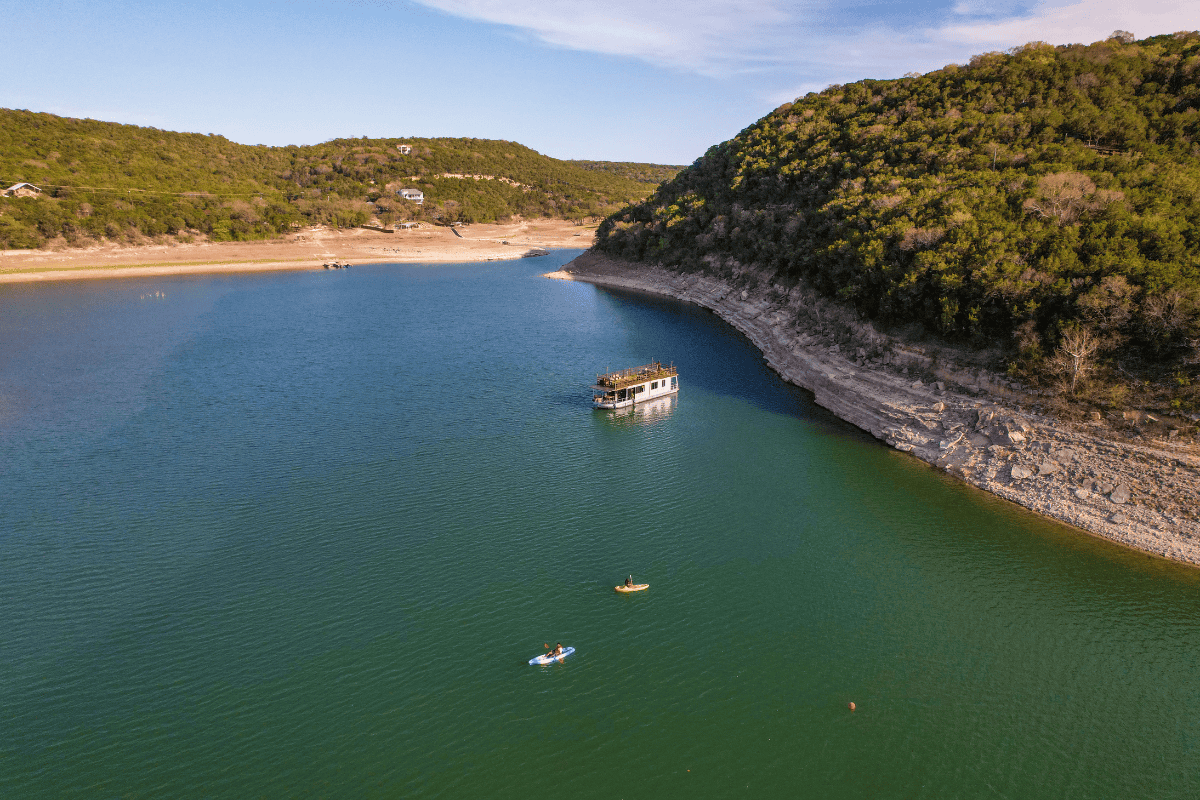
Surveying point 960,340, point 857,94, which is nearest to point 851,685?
point 960,340

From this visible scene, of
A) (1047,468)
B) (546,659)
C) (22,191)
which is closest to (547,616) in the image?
(546,659)

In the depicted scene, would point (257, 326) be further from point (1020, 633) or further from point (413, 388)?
point (1020, 633)

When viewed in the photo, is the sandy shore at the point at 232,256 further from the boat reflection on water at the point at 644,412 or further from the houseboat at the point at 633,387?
the boat reflection on water at the point at 644,412

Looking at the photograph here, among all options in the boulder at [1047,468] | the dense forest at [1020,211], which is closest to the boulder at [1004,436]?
the boulder at [1047,468]

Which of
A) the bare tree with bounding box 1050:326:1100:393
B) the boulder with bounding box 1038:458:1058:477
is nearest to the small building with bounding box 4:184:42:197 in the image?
the bare tree with bounding box 1050:326:1100:393

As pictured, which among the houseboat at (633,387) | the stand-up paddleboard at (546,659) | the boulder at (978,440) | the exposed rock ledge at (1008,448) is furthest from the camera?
the houseboat at (633,387)

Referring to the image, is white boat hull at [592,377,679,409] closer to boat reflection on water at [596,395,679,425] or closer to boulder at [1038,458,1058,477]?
boat reflection on water at [596,395,679,425]
